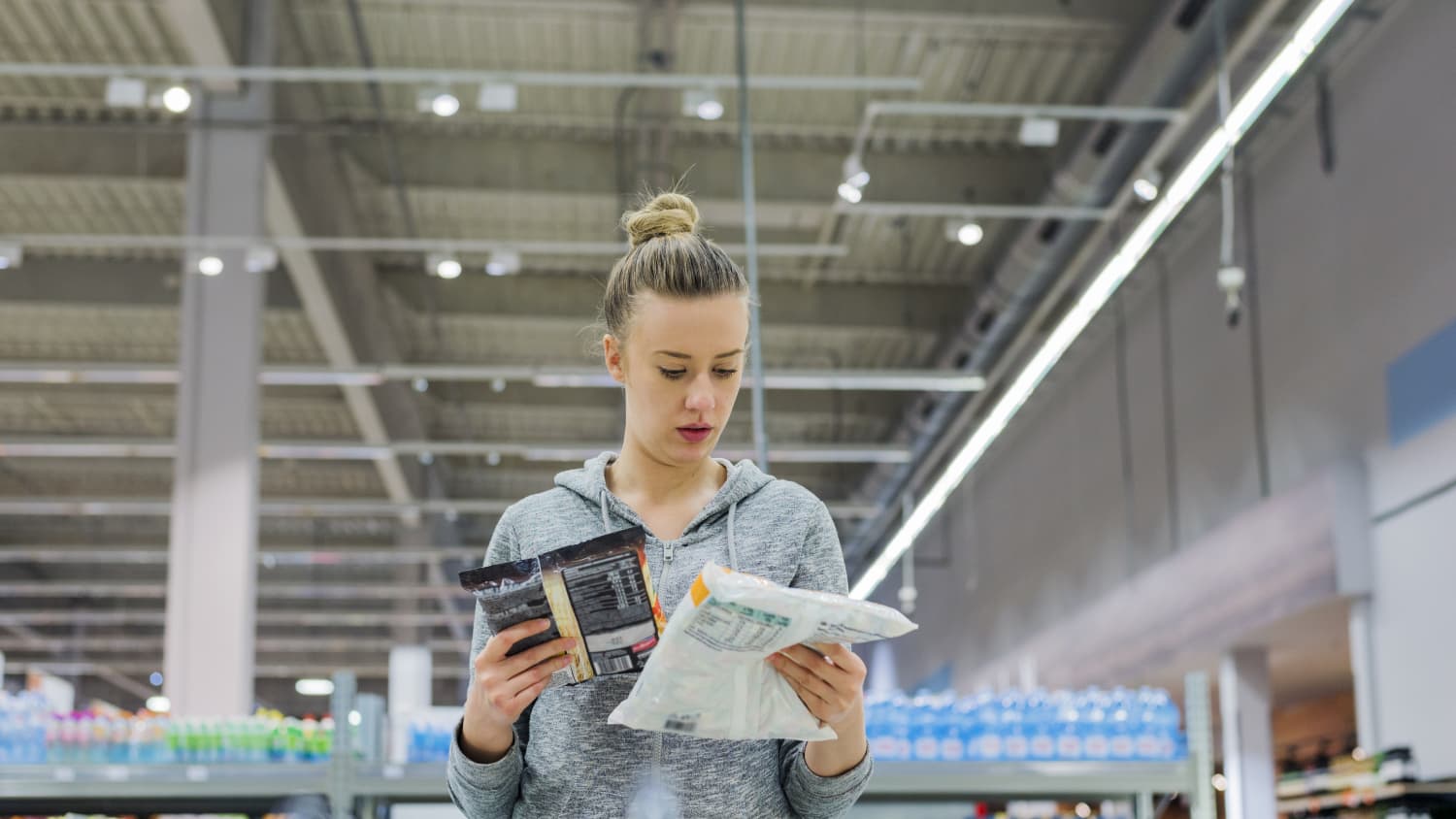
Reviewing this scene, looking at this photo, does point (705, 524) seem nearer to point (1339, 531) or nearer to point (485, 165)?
point (1339, 531)

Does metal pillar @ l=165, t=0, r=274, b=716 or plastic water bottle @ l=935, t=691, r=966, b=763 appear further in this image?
metal pillar @ l=165, t=0, r=274, b=716

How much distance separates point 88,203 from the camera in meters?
12.8

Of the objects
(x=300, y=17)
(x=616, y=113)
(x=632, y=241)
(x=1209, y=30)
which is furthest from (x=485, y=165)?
(x=632, y=241)

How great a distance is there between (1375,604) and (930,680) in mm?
11694

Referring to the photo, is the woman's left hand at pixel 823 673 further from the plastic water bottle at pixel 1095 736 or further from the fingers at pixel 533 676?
the plastic water bottle at pixel 1095 736

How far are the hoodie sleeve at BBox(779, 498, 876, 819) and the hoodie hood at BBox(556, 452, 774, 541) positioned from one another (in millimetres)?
80

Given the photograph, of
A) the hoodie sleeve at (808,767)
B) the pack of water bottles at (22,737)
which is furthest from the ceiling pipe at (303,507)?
the hoodie sleeve at (808,767)

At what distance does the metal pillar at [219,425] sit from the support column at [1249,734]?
6678 mm

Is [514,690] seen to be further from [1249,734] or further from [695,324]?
[1249,734]

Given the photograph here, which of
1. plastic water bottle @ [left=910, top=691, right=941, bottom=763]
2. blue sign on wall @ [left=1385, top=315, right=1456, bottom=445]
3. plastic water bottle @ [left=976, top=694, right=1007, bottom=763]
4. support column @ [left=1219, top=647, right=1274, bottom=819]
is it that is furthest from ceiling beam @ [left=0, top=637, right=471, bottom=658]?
plastic water bottle @ [left=976, top=694, right=1007, bottom=763]

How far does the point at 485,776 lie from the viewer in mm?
1684

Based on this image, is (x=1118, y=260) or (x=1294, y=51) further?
(x=1118, y=260)

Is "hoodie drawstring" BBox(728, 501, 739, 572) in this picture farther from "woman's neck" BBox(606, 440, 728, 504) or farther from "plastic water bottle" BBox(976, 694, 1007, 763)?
"plastic water bottle" BBox(976, 694, 1007, 763)

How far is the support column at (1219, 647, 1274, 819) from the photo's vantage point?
36.8 feet
